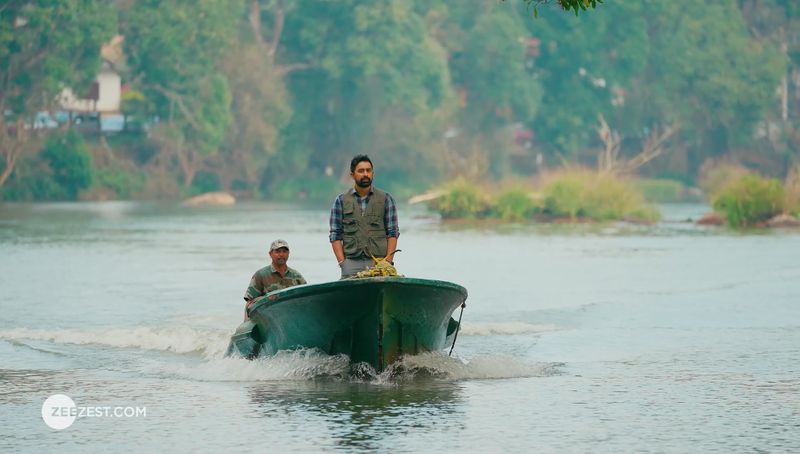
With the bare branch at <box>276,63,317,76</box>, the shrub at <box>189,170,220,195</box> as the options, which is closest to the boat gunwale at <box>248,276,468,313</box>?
the shrub at <box>189,170,220,195</box>

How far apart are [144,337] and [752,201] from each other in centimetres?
3331

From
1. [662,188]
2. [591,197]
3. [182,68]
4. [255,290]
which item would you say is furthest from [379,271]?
[662,188]

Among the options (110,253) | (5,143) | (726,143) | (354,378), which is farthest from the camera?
(726,143)

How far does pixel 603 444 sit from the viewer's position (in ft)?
46.2

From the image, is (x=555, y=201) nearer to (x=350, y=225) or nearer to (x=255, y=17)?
(x=350, y=225)

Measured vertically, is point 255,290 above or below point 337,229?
below

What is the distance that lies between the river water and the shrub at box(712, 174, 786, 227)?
8.73 metres

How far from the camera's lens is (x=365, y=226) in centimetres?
1716

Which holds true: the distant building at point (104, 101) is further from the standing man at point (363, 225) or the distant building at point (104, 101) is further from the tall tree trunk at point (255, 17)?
the standing man at point (363, 225)

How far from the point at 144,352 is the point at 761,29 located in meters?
97.7

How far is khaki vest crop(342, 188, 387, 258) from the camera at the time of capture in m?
17.1

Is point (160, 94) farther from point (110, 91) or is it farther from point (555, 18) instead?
point (555, 18)

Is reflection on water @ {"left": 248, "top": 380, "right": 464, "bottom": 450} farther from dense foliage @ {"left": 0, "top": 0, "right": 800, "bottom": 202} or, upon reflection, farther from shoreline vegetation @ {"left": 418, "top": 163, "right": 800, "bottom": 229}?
dense foliage @ {"left": 0, "top": 0, "right": 800, "bottom": 202}

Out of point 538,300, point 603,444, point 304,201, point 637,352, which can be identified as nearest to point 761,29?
point 304,201
